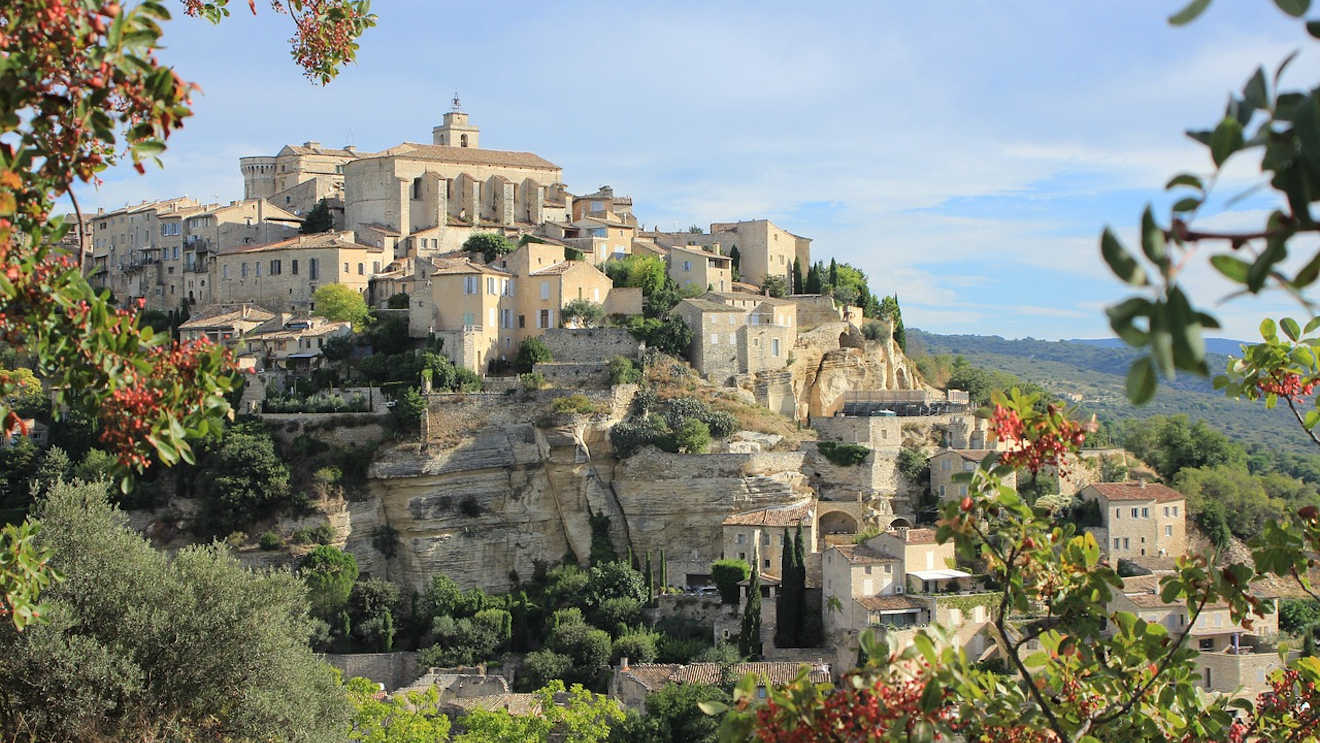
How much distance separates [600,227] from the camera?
47625 mm

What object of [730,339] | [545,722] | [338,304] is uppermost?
[338,304]

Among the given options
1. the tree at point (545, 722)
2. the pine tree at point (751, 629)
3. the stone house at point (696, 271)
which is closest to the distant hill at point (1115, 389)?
the stone house at point (696, 271)

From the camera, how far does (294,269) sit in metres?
46.8

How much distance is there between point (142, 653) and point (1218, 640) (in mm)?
25939

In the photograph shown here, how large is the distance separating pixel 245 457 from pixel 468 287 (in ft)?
27.6

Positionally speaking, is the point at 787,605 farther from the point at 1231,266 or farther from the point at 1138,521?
the point at 1231,266

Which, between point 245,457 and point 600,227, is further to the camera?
point 600,227

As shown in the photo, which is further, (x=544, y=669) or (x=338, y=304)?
(x=338, y=304)

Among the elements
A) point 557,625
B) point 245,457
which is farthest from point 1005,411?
point 245,457

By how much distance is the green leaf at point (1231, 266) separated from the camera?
300 centimetres

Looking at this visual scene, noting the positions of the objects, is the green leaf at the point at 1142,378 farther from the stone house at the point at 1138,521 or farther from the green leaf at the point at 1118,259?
the stone house at the point at 1138,521

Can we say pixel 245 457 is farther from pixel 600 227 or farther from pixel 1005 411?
pixel 1005 411

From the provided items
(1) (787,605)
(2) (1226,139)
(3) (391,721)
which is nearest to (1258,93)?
(2) (1226,139)

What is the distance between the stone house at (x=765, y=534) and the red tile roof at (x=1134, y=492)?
8637 mm
